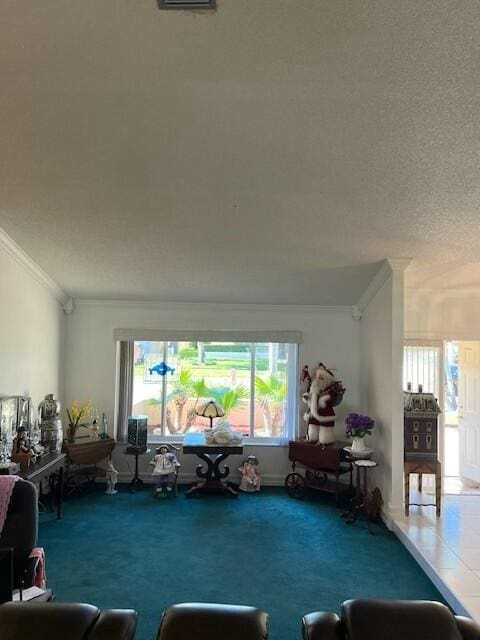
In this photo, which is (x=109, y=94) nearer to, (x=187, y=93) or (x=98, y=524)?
(x=187, y=93)

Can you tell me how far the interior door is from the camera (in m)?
6.45

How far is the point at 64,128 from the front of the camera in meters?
2.88

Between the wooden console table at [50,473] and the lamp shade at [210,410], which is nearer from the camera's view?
the wooden console table at [50,473]

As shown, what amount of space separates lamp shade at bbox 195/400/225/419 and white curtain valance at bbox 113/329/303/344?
85cm

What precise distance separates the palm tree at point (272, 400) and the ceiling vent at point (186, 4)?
5.05 metres

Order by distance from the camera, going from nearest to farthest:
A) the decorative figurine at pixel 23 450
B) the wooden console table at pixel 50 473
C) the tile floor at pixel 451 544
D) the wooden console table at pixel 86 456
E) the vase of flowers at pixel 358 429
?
1. the tile floor at pixel 451 544
2. the wooden console table at pixel 50 473
3. the decorative figurine at pixel 23 450
4. the vase of flowers at pixel 358 429
5. the wooden console table at pixel 86 456

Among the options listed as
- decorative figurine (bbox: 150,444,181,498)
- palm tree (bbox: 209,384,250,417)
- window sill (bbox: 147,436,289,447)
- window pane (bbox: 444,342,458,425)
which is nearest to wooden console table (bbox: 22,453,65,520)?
decorative figurine (bbox: 150,444,181,498)

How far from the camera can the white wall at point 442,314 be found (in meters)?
6.03

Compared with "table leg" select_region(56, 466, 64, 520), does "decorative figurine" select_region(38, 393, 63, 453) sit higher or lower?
higher

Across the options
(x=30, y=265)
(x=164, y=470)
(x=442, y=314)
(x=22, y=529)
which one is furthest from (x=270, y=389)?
(x=22, y=529)

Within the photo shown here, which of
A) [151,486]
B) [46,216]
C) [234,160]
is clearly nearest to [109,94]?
[234,160]

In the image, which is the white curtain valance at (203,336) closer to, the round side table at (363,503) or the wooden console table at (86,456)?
the wooden console table at (86,456)

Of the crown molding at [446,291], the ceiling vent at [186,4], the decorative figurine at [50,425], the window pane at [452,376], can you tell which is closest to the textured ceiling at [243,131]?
the ceiling vent at [186,4]

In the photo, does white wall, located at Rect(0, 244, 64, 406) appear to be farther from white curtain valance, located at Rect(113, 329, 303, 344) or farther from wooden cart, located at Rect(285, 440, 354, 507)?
wooden cart, located at Rect(285, 440, 354, 507)
